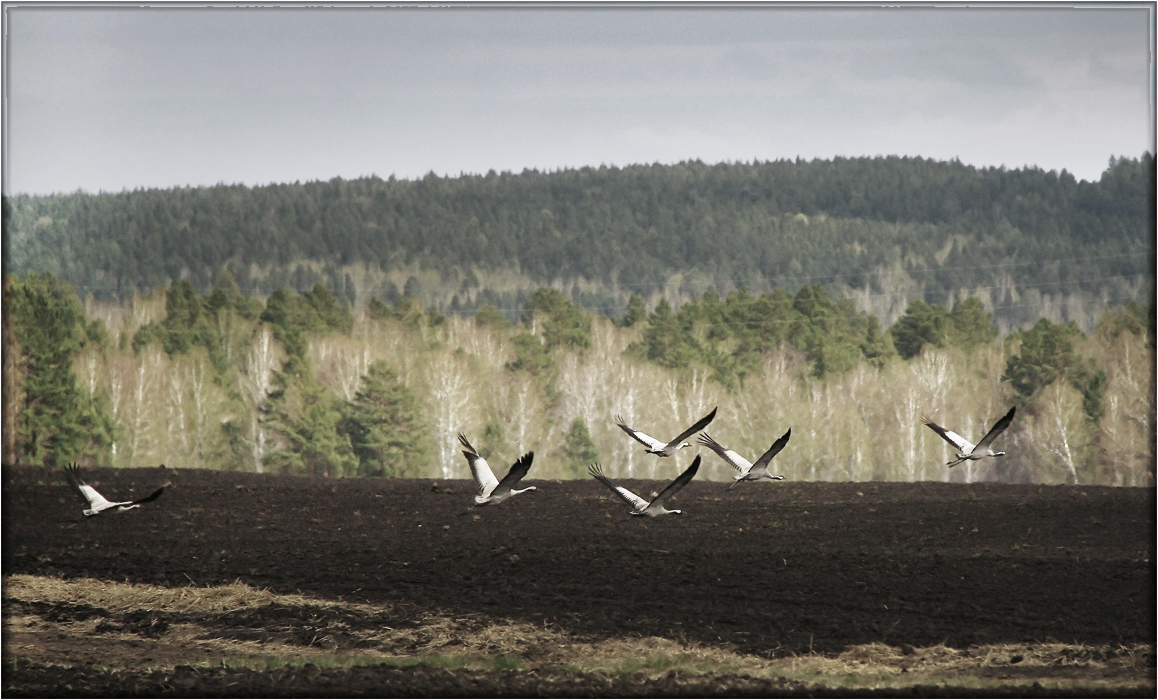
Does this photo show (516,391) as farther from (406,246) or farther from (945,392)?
(406,246)

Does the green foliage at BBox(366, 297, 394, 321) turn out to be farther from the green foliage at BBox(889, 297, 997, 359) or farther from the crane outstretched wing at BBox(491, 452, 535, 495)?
the crane outstretched wing at BBox(491, 452, 535, 495)

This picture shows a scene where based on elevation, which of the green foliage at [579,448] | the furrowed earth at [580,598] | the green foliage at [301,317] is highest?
the green foliage at [301,317]

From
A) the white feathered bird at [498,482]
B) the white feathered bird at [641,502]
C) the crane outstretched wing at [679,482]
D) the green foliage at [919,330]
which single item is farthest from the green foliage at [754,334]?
the crane outstretched wing at [679,482]

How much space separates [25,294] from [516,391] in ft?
53.0

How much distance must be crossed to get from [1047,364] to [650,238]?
2962 cm

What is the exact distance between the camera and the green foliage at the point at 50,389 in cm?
2655

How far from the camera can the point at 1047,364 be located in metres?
33.4

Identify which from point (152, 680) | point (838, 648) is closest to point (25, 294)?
point (152, 680)

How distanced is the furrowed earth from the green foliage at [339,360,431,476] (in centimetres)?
1965

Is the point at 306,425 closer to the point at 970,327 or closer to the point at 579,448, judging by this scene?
the point at 579,448

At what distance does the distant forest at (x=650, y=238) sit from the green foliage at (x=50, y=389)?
10052 millimetres

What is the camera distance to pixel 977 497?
51.4ft

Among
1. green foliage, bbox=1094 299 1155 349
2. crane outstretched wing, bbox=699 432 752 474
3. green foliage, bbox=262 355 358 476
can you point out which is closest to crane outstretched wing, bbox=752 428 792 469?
crane outstretched wing, bbox=699 432 752 474

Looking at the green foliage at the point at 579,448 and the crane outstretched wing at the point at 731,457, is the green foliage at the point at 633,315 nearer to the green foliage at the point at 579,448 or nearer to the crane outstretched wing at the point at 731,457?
the green foliage at the point at 579,448
